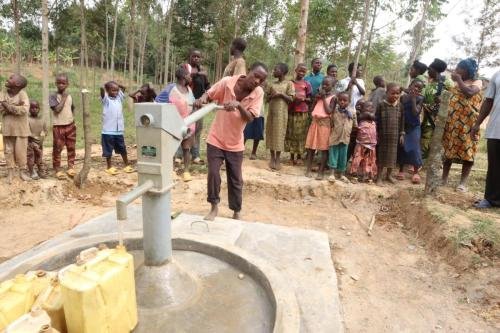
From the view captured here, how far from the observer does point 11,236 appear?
12.4 feet

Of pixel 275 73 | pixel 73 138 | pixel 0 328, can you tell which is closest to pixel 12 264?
pixel 0 328

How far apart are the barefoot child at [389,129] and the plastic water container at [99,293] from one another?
171 inches

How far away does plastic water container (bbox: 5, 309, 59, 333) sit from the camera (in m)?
1.31

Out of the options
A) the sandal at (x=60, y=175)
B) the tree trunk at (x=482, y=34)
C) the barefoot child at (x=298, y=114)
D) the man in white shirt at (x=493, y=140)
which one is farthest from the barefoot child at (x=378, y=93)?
the tree trunk at (x=482, y=34)

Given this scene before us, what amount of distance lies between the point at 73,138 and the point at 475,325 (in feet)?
15.7

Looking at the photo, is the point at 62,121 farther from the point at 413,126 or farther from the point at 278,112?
the point at 413,126

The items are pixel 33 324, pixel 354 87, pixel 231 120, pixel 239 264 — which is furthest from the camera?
pixel 354 87

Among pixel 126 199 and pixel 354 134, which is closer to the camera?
pixel 126 199

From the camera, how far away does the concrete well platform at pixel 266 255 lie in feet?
6.53

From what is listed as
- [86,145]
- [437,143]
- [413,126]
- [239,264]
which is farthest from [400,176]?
[86,145]

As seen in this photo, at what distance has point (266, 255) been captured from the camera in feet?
8.75

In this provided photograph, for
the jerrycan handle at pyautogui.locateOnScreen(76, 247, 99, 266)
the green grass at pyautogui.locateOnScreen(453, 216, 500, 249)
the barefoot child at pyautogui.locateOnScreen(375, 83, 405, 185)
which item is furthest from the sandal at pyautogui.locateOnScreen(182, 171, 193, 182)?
the jerrycan handle at pyautogui.locateOnScreen(76, 247, 99, 266)

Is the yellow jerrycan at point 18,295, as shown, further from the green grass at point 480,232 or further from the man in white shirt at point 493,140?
the man in white shirt at point 493,140

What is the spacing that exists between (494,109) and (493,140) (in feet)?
1.06
